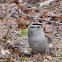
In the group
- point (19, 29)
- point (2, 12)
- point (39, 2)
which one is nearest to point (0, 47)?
point (19, 29)

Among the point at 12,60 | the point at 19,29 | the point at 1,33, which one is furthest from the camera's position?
the point at 19,29

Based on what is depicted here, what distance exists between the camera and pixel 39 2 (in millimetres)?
9742

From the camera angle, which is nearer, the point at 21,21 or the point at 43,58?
the point at 43,58

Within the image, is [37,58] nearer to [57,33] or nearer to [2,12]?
[57,33]

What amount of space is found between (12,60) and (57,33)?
7.47ft

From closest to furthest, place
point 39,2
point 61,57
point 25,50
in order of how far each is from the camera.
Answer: point 61,57, point 25,50, point 39,2

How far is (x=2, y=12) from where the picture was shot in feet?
28.2

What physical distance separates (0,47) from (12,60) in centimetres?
76

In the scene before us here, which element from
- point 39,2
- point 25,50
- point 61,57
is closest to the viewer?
point 61,57

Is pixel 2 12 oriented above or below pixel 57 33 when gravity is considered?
above

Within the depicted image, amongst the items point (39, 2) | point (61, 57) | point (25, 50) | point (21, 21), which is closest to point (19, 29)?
point (21, 21)

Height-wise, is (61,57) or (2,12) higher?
(2,12)

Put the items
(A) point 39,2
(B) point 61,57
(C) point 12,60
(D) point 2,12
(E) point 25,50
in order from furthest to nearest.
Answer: (A) point 39,2
(D) point 2,12
(E) point 25,50
(B) point 61,57
(C) point 12,60

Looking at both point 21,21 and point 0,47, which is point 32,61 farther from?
point 21,21
